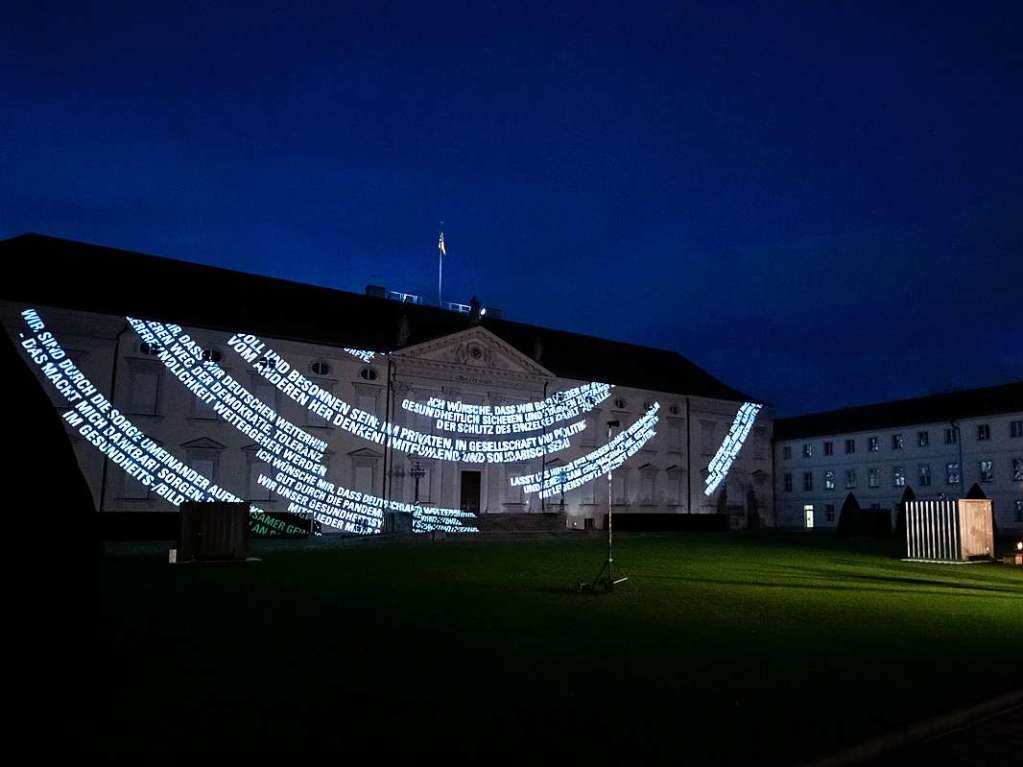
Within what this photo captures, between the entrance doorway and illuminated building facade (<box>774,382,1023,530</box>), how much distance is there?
90.1ft

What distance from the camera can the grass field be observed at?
566 cm

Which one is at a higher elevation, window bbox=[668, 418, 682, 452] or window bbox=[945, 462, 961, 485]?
window bbox=[668, 418, 682, 452]

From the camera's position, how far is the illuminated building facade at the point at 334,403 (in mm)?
32000

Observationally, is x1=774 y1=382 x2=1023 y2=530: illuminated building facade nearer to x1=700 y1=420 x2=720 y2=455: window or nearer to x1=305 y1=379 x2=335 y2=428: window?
x1=700 y1=420 x2=720 y2=455: window

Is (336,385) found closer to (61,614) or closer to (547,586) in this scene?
(547,586)

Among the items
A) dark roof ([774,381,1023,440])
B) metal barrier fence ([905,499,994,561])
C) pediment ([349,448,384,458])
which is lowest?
metal barrier fence ([905,499,994,561])

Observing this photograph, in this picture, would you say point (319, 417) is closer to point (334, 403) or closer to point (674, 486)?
point (334, 403)

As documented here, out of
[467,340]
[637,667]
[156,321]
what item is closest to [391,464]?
[467,340]

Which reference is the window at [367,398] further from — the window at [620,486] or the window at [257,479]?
the window at [620,486]

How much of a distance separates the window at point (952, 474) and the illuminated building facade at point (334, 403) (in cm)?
1281

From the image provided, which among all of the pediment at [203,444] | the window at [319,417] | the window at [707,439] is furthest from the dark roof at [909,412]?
the pediment at [203,444]

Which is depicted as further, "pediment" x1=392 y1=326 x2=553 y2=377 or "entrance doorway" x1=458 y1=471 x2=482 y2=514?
"entrance doorway" x1=458 y1=471 x2=482 y2=514

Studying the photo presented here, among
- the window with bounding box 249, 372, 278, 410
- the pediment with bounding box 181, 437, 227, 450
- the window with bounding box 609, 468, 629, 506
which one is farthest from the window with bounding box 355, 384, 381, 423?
the window with bounding box 609, 468, 629, 506

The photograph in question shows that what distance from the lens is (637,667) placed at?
316 inches
